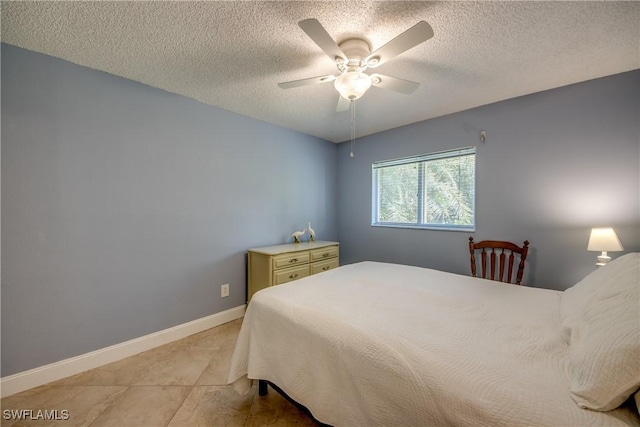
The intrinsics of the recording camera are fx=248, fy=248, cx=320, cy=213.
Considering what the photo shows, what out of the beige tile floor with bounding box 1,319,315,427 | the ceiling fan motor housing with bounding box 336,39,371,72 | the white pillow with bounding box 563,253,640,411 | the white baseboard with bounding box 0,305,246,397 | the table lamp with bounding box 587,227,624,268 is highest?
the ceiling fan motor housing with bounding box 336,39,371,72

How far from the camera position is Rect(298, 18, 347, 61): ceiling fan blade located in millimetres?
1186

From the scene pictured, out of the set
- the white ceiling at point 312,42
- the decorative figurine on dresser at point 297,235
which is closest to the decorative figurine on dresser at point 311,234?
the decorative figurine on dresser at point 297,235

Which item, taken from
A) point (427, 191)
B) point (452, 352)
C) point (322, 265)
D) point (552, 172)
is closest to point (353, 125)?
point (427, 191)

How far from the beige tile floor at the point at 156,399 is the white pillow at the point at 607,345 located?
4.19 feet

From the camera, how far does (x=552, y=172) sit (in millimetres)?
2268

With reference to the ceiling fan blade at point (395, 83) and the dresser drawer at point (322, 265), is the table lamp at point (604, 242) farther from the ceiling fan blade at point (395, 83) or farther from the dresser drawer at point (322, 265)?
the dresser drawer at point (322, 265)

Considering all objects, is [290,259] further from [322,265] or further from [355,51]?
[355,51]

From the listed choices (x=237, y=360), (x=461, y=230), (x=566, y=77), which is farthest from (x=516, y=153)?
(x=237, y=360)

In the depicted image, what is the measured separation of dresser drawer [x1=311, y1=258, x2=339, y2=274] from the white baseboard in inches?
44.6

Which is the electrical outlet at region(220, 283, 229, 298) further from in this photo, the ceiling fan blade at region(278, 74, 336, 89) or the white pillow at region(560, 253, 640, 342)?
the white pillow at region(560, 253, 640, 342)

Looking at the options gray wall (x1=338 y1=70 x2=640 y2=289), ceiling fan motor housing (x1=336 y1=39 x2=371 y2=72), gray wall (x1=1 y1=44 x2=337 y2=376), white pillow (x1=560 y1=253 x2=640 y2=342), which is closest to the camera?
white pillow (x1=560 y1=253 x2=640 y2=342)

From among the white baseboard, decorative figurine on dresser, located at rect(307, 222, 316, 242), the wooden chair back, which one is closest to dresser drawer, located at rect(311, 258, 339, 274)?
decorative figurine on dresser, located at rect(307, 222, 316, 242)

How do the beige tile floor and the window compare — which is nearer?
the beige tile floor

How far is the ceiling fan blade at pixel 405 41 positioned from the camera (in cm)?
119
